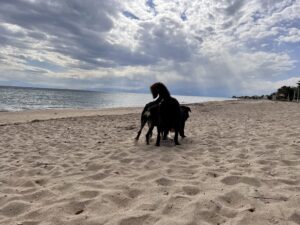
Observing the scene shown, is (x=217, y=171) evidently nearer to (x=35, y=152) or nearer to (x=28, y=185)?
(x=28, y=185)

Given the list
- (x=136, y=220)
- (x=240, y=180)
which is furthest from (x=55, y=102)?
(x=136, y=220)

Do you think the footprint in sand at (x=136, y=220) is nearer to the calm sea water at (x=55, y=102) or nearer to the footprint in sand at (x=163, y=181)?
the footprint in sand at (x=163, y=181)

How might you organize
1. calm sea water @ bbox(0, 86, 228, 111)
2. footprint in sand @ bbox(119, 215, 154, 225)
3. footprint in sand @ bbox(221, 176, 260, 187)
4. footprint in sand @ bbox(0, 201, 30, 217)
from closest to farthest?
footprint in sand @ bbox(119, 215, 154, 225) → footprint in sand @ bbox(0, 201, 30, 217) → footprint in sand @ bbox(221, 176, 260, 187) → calm sea water @ bbox(0, 86, 228, 111)

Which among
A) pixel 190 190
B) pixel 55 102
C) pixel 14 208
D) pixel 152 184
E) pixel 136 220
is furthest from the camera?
pixel 55 102

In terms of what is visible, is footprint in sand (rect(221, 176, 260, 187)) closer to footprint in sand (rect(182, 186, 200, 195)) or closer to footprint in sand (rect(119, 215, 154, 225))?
footprint in sand (rect(182, 186, 200, 195))

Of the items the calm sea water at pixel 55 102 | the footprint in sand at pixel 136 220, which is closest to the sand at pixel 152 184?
the footprint in sand at pixel 136 220

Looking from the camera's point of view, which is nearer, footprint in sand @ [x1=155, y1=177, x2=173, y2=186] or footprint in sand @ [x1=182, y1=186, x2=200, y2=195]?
footprint in sand @ [x1=182, y1=186, x2=200, y2=195]

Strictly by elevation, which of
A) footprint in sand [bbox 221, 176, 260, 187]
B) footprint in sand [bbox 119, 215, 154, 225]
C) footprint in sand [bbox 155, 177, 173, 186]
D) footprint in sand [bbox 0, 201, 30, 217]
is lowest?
footprint in sand [bbox 0, 201, 30, 217]

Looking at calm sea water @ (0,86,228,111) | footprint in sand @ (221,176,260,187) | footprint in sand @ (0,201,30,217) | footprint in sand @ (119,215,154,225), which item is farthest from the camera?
calm sea water @ (0,86,228,111)

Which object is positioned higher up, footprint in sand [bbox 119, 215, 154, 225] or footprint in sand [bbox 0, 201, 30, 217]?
footprint in sand [bbox 119, 215, 154, 225]

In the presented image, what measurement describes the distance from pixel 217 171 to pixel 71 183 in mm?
2242

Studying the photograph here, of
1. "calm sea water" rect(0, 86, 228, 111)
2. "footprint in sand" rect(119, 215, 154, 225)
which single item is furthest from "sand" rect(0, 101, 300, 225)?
"calm sea water" rect(0, 86, 228, 111)

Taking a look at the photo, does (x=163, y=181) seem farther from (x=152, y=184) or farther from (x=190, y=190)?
(x=190, y=190)

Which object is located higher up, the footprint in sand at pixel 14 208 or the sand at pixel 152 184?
the sand at pixel 152 184
